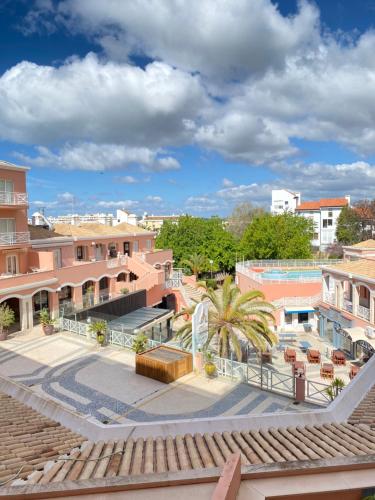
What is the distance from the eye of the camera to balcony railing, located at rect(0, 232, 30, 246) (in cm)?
2570

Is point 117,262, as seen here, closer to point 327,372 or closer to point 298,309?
point 298,309

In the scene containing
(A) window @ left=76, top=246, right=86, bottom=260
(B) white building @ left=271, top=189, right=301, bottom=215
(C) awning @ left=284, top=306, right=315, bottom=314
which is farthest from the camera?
(B) white building @ left=271, top=189, right=301, bottom=215

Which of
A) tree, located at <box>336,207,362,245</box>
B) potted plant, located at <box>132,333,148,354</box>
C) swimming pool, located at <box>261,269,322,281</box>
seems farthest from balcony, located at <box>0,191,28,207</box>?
tree, located at <box>336,207,362,245</box>

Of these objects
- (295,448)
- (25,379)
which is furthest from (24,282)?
(295,448)

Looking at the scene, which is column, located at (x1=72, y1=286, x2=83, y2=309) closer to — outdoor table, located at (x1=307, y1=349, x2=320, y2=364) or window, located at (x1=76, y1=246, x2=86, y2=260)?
window, located at (x1=76, y1=246, x2=86, y2=260)

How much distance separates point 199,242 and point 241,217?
27074 millimetres

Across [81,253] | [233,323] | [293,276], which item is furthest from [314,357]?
[81,253]

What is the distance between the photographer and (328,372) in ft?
70.8

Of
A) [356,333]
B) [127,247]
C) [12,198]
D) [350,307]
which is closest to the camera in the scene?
[356,333]

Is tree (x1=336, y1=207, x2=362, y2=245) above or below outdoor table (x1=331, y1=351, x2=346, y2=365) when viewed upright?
above

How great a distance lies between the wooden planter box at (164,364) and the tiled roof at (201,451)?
932cm

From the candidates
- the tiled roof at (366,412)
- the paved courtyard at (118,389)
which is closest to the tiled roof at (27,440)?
the paved courtyard at (118,389)

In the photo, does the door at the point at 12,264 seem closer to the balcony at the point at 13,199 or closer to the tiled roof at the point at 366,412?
the balcony at the point at 13,199

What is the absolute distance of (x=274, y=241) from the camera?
5131 cm
